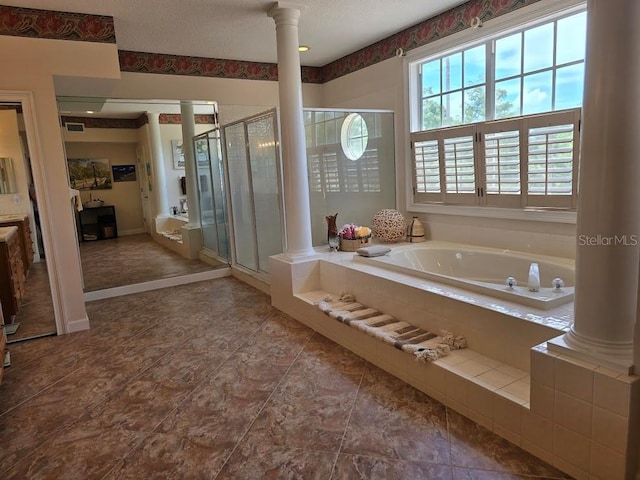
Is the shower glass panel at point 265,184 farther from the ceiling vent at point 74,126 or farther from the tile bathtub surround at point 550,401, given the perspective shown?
the tile bathtub surround at point 550,401

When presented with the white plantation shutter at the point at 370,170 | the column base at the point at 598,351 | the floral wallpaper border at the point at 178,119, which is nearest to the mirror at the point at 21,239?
the floral wallpaper border at the point at 178,119

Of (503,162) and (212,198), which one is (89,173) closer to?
(212,198)

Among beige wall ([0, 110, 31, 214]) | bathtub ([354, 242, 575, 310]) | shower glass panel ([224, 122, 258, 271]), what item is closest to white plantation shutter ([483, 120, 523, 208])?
bathtub ([354, 242, 575, 310])

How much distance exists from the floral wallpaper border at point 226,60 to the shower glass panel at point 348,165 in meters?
0.75

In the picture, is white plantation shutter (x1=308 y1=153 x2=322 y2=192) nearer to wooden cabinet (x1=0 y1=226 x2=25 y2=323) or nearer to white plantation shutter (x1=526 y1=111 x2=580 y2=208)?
white plantation shutter (x1=526 y1=111 x2=580 y2=208)

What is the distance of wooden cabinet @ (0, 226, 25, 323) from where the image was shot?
3557mm

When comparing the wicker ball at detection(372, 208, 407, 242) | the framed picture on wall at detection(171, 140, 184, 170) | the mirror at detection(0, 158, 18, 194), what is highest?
the framed picture on wall at detection(171, 140, 184, 170)

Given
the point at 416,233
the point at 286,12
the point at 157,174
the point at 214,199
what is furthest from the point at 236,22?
the point at 416,233

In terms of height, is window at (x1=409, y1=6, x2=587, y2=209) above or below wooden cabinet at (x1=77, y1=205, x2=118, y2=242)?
above

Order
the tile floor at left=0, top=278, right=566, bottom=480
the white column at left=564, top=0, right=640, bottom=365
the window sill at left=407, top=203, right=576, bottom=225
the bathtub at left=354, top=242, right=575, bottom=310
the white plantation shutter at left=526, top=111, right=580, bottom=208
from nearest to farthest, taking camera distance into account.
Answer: the white column at left=564, top=0, right=640, bottom=365, the tile floor at left=0, top=278, right=566, bottom=480, the bathtub at left=354, top=242, right=575, bottom=310, the white plantation shutter at left=526, top=111, right=580, bottom=208, the window sill at left=407, top=203, right=576, bottom=225

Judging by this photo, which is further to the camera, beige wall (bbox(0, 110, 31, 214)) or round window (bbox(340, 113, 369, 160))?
round window (bbox(340, 113, 369, 160))

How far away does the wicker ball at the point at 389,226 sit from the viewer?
411 centimetres

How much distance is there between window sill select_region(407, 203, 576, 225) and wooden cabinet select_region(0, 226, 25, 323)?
3.57 metres

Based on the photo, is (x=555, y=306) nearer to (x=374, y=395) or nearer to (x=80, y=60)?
(x=374, y=395)
